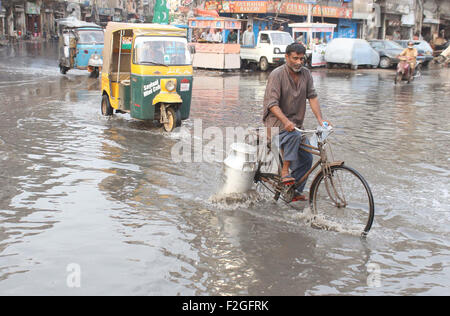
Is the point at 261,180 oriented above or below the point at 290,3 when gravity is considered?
below

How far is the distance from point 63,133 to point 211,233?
5.49m

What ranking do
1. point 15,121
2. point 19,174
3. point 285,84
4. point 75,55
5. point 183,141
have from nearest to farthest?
point 285,84 < point 19,174 < point 183,141 < point 15,121 < point 75,55

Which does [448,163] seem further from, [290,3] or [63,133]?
[290,3]

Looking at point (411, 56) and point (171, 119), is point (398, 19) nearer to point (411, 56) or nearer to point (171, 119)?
point (411, 56)

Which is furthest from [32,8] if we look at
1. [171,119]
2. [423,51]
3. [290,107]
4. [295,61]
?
[295,61]

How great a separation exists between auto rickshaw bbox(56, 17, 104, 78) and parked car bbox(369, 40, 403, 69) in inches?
658

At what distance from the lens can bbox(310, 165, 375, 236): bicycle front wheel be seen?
485 centimetres

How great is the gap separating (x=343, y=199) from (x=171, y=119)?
17.7ft

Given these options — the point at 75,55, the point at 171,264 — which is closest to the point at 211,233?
the point at 171,264

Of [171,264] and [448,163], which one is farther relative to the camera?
[448,163]

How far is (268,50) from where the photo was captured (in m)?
26.2

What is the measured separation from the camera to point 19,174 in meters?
6.85

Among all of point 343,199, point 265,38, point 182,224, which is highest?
point 265,38

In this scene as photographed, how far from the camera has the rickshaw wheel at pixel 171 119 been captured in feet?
32.4
